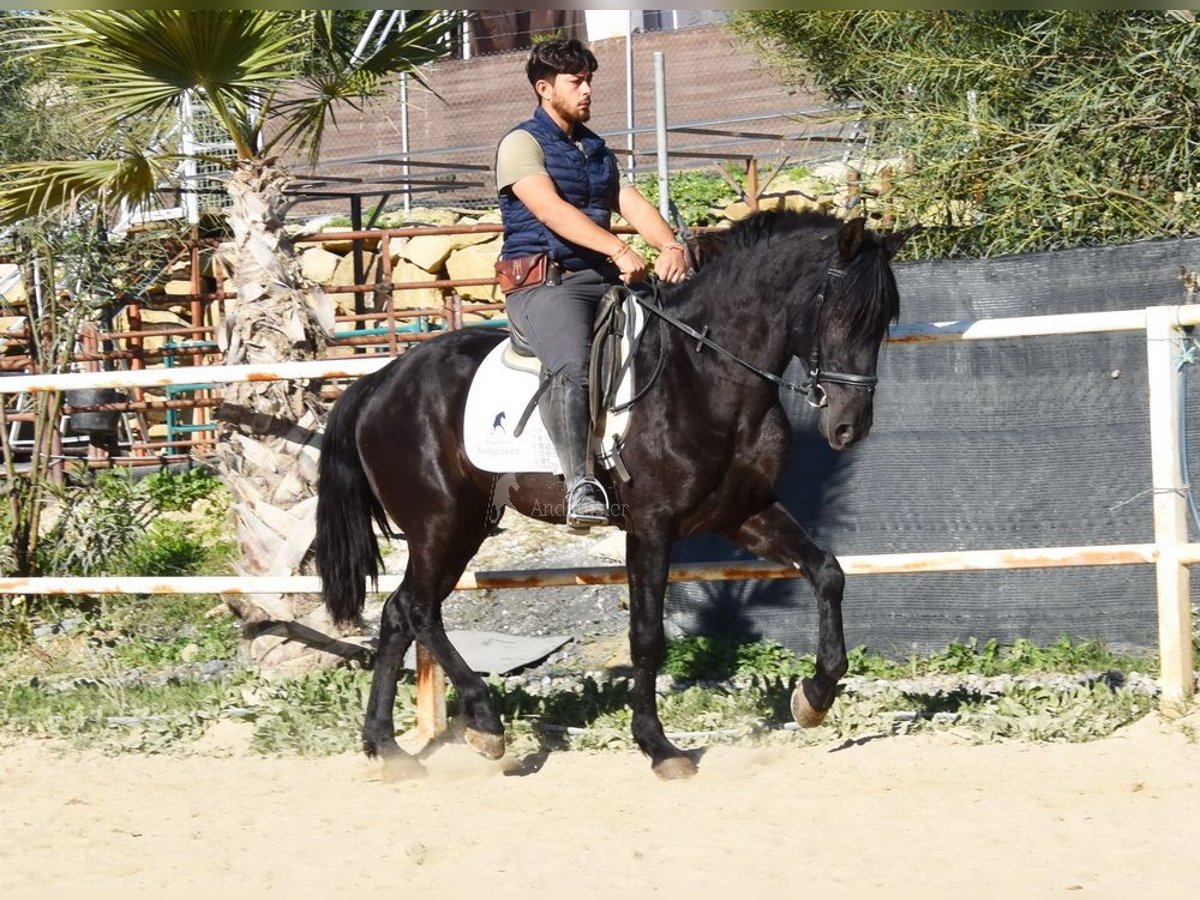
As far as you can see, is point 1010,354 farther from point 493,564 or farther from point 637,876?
point 493,564

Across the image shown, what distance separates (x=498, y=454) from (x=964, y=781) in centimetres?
211

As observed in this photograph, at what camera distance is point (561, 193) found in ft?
17.7

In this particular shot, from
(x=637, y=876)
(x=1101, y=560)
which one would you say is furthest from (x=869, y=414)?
(x=637, y=876)

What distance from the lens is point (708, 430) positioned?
5.12 metres

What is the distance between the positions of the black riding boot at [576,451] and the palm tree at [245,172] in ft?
7.87

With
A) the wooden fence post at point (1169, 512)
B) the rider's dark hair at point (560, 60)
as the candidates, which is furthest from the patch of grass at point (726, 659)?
the rider's dark hair at point (560, 60)

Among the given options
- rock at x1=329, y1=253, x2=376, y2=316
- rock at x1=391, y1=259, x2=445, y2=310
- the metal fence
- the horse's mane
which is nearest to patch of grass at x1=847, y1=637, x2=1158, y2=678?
the horse's mane

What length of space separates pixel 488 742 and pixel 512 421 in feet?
4.13

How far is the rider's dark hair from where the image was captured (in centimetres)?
533

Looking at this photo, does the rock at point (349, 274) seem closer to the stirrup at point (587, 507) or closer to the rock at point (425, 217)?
the rock at point (425, 217)

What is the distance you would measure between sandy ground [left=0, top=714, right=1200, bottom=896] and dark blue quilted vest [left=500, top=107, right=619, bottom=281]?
200 cm

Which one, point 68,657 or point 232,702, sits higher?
point 232,702

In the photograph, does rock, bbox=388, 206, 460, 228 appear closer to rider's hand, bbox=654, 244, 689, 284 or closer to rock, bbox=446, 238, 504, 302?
rock, bbox=446, 238, 504, 302

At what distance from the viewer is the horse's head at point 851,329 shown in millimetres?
4785
